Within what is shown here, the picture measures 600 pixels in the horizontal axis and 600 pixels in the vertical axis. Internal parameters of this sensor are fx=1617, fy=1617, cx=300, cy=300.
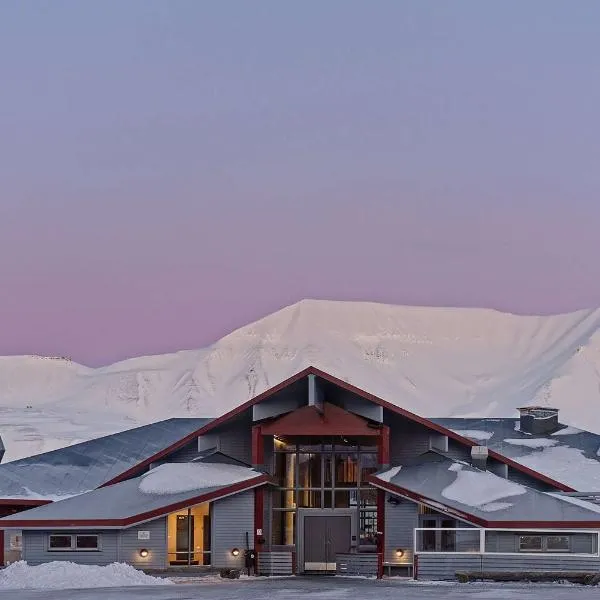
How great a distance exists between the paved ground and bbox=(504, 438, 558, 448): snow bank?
50.6ft

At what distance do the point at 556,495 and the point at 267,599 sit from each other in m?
15.9

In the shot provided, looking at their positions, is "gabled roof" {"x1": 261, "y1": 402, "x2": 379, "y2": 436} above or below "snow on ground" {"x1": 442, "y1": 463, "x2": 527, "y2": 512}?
above

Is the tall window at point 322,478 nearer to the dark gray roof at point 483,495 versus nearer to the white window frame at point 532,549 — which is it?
the dark gray roof at point 483,495

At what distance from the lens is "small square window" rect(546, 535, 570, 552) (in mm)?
48281

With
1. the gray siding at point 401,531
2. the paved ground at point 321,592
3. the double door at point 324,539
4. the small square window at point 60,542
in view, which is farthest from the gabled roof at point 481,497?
the small square window at point 60,542

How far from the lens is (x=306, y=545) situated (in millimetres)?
54000

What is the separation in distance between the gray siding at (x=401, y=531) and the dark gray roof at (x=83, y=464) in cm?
1402

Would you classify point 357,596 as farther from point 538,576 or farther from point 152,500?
point 152,500

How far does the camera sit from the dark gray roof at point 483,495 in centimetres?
4869

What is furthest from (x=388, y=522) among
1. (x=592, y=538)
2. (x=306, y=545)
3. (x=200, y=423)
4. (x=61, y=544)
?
(x=200, y=423)

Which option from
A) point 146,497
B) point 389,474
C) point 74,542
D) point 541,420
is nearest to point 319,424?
point 389,474

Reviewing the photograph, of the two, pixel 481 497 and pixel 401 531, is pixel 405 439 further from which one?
pixel 481 497

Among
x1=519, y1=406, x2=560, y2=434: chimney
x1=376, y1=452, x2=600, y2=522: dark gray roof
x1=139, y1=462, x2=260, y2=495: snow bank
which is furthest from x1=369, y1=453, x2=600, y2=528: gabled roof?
x1=519, y1=406, x2=560, y2=434: chimney

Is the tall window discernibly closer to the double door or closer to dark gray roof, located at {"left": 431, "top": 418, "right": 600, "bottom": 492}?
the double door
